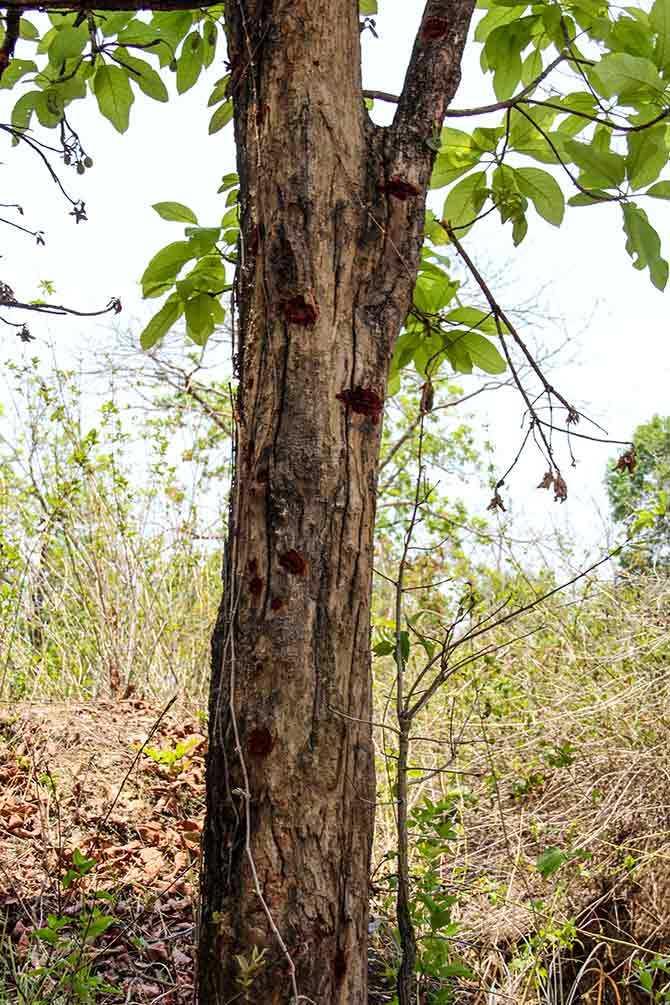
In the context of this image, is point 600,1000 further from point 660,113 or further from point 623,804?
point 660,113

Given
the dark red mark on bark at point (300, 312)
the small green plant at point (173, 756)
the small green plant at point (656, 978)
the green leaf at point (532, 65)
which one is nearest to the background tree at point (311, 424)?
the dark red mark on bark at point (300, 312)

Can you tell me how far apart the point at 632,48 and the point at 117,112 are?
1257mm

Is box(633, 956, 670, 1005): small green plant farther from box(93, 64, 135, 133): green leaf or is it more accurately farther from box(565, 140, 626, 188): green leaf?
box(93, 64, 135, 133): green leaf

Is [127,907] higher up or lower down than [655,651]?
lower down

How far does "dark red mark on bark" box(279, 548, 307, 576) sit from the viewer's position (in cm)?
145

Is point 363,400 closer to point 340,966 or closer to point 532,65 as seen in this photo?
point 340,966

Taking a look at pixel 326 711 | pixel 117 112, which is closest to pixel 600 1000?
pixel 326 711

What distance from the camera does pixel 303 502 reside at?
1.47m

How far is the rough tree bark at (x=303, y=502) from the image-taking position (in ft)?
4.51

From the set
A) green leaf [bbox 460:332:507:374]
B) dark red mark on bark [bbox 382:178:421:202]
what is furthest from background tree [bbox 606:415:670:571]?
dark red mark on bark [bbox 382:178:421:202]

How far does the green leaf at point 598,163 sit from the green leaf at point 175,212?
2.72 feet

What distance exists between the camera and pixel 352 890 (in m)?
1.41

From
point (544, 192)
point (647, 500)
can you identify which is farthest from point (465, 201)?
point (647, 500)

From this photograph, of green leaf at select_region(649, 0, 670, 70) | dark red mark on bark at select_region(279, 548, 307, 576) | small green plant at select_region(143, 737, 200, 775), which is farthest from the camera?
small green plant at select_region(143, 737, 200, 775)
